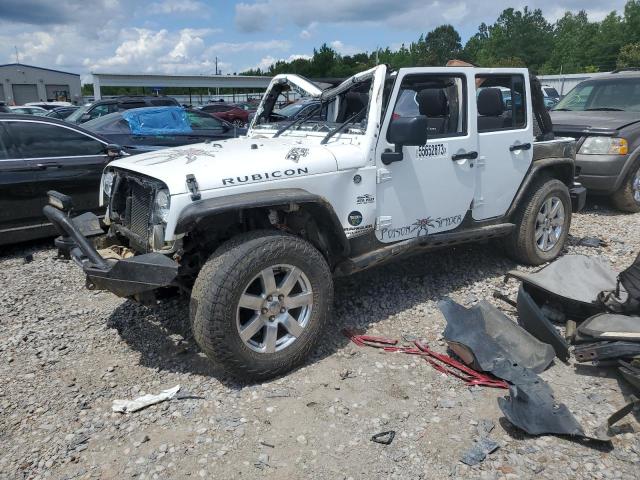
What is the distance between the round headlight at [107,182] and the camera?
4030mm

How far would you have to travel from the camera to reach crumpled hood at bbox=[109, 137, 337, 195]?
3229 mm

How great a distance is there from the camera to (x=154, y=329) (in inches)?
166

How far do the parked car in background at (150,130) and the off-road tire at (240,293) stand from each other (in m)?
4.80

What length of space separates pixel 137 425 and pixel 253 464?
0.79 meters

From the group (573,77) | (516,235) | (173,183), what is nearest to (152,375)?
(173,183)

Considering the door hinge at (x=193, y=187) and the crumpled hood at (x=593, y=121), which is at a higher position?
the crumpled hood at (x=593, y=121)

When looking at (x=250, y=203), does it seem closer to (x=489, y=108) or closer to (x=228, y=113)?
(x=489, y=108)

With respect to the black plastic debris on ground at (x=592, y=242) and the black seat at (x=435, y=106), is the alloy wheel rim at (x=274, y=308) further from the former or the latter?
the black plastic debris on ground at (x=592, y=242)

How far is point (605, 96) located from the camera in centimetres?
841

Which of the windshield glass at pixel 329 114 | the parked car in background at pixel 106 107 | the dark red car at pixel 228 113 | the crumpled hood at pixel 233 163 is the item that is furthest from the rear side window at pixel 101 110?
the crumpled hood at pixel 233 163

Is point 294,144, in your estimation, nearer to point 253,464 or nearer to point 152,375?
point 152,375

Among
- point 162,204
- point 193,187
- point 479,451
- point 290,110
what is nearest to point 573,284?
point 479,451

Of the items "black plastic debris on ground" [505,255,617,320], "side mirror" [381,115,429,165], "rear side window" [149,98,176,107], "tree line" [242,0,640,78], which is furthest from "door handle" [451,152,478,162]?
"tree line" [242,0,640,78]

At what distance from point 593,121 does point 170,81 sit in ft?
139
